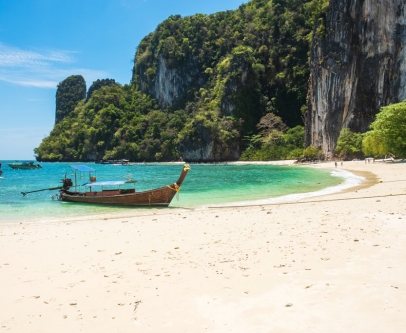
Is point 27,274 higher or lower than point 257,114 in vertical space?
lower

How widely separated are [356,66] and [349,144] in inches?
498

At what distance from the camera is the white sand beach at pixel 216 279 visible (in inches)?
167

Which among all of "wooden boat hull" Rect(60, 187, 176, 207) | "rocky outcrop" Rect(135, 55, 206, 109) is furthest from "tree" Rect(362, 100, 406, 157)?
"rocky outcrop" Rect(135, 55, 206, 109)

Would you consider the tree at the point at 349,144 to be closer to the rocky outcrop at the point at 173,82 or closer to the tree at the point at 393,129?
the tree at the point at 393,129

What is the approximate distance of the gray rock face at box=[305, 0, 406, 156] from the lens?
48.0m

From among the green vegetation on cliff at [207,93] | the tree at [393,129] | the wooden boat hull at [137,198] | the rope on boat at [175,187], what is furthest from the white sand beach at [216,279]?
the green vegetation on cliff at [207,93]

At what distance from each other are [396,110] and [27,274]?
1461 inches

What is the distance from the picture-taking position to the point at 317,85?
61438 millimetres

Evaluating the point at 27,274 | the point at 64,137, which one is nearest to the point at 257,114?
the point at 64,137

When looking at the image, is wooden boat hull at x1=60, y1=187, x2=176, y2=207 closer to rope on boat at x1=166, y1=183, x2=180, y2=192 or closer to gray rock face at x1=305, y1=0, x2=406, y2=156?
rope on boat at x1=166, y1=183, x2=180, y2=192

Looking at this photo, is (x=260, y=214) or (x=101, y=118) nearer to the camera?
(x=260, y=214)

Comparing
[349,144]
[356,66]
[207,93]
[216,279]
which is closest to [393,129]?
[349,144]

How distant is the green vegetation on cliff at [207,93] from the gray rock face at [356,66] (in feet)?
18.9

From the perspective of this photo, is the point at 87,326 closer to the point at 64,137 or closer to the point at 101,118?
the point at 101,118
